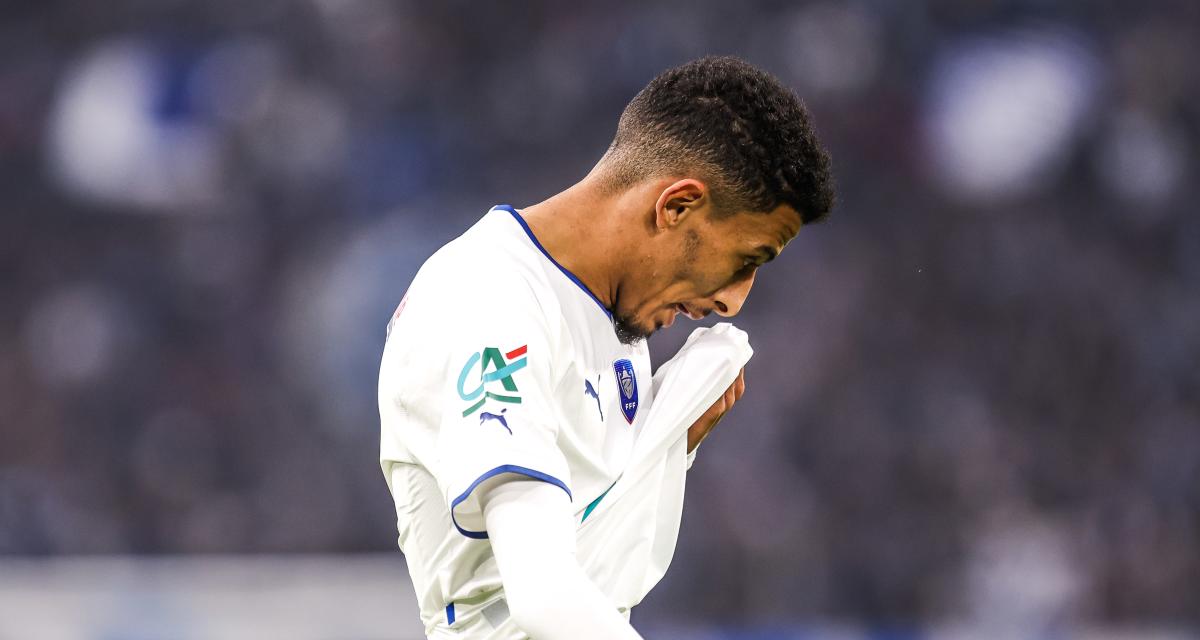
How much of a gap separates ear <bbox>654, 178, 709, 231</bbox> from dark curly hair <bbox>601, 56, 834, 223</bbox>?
0.02 metres

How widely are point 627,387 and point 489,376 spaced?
0.43 m

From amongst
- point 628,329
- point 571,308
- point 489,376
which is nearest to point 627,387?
point 628,329

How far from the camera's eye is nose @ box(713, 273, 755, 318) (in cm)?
183

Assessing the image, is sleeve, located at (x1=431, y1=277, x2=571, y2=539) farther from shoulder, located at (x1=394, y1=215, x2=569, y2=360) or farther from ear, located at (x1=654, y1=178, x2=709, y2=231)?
ear, located at (x1=654, y1=178, x2=709, y2=231)

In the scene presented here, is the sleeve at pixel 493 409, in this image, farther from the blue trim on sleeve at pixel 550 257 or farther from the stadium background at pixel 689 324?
the stadium background at pixel 689 324

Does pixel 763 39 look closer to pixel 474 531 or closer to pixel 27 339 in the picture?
pixel 27 339

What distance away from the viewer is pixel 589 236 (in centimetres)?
181

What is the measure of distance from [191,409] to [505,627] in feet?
16.0

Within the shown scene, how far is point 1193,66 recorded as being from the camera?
6.87 m

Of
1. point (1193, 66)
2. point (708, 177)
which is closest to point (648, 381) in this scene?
point (708, 177)

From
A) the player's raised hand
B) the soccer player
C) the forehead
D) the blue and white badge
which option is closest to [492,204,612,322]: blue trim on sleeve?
the soccer player

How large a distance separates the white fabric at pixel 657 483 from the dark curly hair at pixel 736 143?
0.33 m

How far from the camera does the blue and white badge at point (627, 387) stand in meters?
1.89

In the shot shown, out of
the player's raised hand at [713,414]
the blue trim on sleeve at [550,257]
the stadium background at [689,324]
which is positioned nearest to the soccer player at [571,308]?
the blue trim on sleeve at [550,257]
